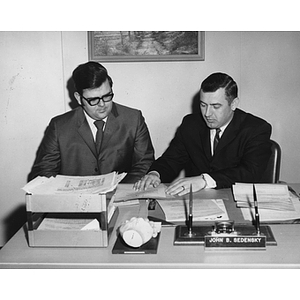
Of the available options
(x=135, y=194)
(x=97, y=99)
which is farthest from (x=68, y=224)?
(x=97, y=99)

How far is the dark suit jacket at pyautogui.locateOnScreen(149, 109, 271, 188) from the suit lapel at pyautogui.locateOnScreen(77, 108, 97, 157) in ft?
1.83

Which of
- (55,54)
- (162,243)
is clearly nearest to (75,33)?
(55,54)

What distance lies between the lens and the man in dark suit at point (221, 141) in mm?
2582

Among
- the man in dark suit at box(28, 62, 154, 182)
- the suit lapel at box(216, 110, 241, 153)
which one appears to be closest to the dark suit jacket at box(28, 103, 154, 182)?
the man in dark suit at box(28, 62, 154, 182)

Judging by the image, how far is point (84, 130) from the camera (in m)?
3.04

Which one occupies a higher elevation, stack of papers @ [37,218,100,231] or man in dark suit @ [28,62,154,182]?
man in dark suit @ [28,62,154,182]

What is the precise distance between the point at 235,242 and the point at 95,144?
1.77 m

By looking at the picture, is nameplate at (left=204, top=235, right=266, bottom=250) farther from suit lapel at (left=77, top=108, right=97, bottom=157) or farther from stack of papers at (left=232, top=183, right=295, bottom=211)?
suit lapel at (left=77, top=108, right=97, bottom=157)

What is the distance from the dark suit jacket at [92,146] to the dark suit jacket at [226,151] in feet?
0.85

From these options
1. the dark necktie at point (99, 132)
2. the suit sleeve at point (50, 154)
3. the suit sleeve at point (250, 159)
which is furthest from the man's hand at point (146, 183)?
the suit sleeve at point (50, 154)

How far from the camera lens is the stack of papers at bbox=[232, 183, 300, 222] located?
1797 millimetres

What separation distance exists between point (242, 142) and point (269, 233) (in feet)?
3.90

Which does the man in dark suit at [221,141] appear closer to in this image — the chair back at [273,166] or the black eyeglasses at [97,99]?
the chair back at [273,166]

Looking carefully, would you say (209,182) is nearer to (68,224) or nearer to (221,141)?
(221,141)
